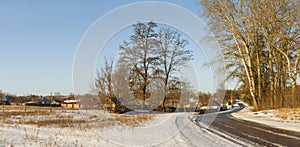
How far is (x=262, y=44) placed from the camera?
93.8 feet

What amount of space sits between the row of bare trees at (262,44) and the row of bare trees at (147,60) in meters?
11.2

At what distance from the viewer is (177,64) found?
16906mm

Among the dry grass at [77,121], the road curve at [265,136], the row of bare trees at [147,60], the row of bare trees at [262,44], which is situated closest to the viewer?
the road curve at [265,136]

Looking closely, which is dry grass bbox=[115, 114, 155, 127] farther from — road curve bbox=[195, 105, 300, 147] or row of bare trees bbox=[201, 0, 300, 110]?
row of bare trees bbox=[201, 0, 300, 110]

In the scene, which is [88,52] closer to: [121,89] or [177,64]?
[121,89]

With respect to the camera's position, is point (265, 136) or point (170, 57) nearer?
point (265, 136)

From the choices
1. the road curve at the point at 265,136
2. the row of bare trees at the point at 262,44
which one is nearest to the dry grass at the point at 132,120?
the road curve at the point at 265,136

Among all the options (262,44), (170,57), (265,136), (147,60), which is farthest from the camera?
(262,44)

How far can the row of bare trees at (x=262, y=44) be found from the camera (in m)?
24.6

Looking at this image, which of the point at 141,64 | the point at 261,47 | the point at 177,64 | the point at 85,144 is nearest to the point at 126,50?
the point at 141,64

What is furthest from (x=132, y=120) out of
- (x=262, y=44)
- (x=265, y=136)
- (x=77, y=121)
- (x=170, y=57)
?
(x=262, y=44)

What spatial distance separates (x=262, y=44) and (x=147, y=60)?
18.3 meters

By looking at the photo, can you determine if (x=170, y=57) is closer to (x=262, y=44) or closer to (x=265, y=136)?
(x=265, y=136)

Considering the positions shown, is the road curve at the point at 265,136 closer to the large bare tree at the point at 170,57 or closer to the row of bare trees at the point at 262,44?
the large bare tree at the point at 170,57
